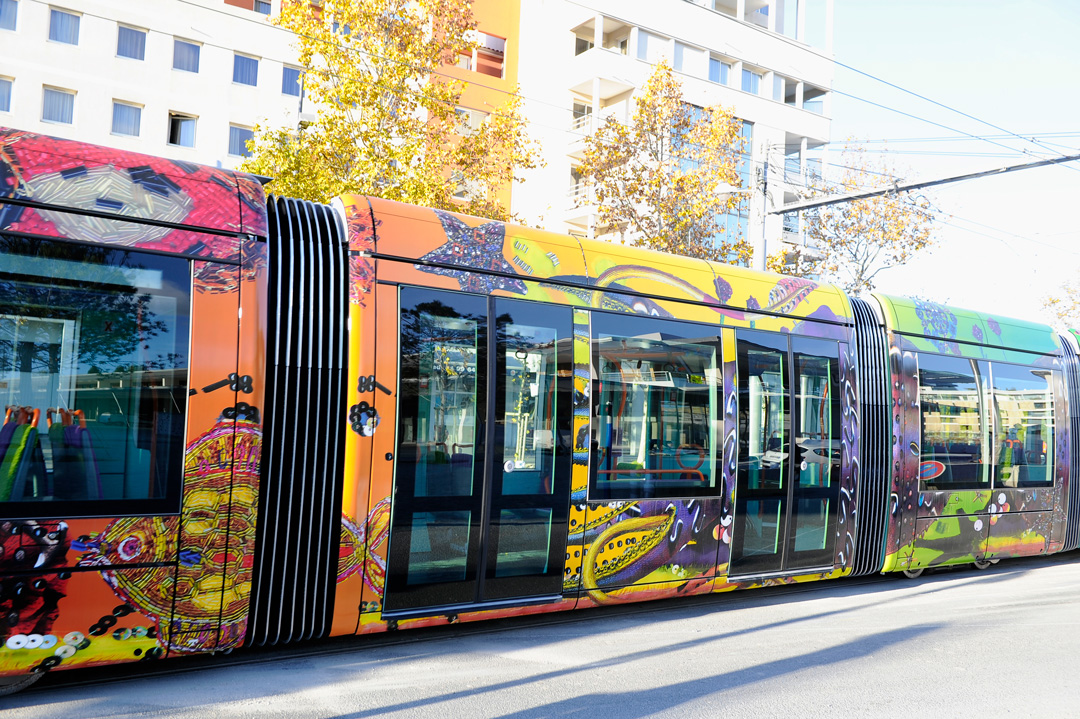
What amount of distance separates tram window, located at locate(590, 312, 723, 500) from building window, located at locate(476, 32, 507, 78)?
31275 mm

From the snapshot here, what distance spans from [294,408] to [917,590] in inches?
304

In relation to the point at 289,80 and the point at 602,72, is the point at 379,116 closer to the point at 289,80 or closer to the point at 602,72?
the point at 289,80

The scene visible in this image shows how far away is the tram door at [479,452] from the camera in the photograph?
20.6 feet

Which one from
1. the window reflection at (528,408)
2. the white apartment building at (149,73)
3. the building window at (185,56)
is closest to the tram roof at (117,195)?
the window reflection at (528,408)

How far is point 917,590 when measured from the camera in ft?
33.1

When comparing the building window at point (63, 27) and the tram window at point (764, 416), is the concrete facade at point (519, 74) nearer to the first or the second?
the building window at point (63, 27)

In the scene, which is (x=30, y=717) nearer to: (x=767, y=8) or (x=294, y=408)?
(x=294, y=408)

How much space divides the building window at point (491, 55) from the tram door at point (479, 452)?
32.1 metres

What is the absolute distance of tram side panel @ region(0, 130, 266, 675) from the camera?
16.1 ft

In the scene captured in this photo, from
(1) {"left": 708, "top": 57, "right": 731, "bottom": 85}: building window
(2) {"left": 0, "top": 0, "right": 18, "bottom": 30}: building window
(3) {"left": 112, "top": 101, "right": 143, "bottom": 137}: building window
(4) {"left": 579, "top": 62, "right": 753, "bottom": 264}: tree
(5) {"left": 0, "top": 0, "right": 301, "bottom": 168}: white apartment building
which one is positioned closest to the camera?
(4) {"left": 579, "top": 62, "right": 753, "bottom": 264}: tree

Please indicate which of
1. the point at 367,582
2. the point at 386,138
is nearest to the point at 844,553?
the point at 367,582

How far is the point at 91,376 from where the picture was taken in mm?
5160

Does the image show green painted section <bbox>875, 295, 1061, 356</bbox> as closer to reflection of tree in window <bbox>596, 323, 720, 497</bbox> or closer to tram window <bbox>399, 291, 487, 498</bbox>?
reflection of tree in window <bbox>596, 323, 720, 497</bbox>

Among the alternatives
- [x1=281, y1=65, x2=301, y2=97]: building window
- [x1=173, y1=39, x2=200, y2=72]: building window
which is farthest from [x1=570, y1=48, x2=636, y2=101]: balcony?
[x1=173, y1=39, x2=200, y2=72]: building window
